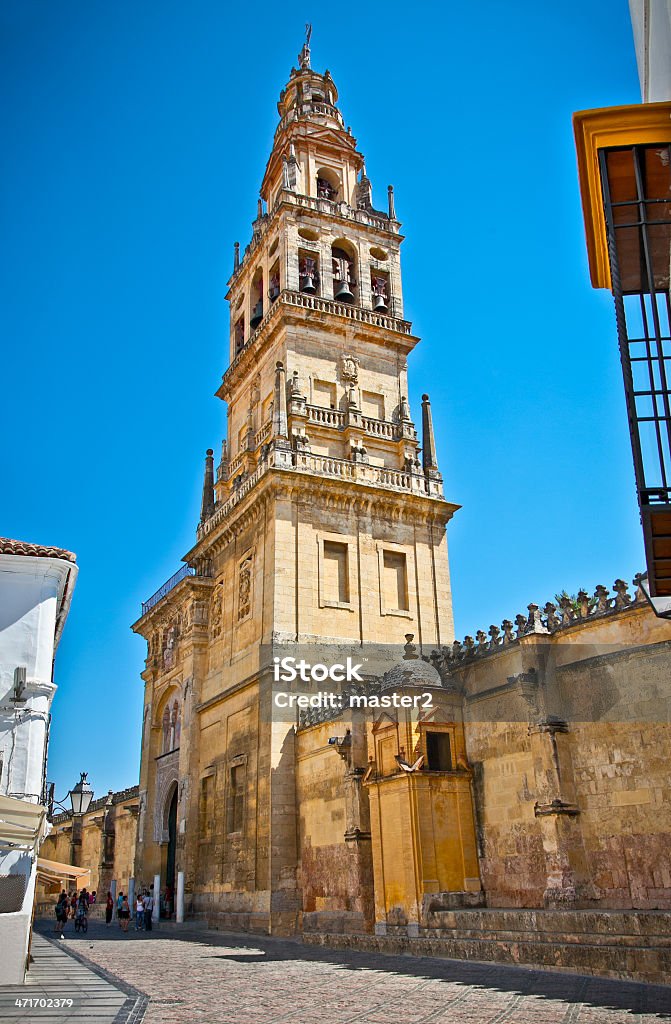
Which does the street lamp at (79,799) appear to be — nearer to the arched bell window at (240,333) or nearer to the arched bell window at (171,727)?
the arched bell window at (171,727)

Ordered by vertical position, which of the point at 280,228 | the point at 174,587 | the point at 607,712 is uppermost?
the point at 280,228

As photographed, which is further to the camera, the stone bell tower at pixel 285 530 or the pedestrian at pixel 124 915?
the pedestrian at pixel 124 915

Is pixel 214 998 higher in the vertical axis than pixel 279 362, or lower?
lower

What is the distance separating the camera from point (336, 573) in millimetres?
22859

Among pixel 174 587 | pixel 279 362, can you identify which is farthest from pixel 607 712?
pixel 174 587

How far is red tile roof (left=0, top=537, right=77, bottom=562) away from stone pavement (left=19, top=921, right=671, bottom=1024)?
5995 millimetres

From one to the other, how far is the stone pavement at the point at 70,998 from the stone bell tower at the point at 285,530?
7.05 metres

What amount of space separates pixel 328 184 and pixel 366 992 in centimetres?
2873

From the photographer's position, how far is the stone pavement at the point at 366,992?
7566 millimetres

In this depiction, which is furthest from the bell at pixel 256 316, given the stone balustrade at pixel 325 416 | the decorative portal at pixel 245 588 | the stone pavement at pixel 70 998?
the stone pavement at pixel 70 998

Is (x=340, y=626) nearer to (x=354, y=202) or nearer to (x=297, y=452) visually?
(x=297, y=452)

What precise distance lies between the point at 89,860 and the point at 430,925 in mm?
32901

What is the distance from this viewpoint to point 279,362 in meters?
25.2

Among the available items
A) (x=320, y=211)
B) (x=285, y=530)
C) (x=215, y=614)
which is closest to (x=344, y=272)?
(x=320, y=211)
